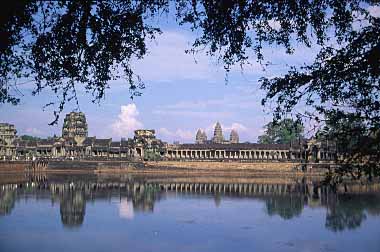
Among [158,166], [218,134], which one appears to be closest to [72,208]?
[158,166]

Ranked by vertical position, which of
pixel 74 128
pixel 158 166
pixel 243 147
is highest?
pixel 74 128

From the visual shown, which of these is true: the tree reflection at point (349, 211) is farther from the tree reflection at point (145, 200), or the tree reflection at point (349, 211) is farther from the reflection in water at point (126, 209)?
the tree reflection at point (145, 200)

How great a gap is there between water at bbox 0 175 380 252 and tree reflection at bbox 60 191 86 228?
0.14ft

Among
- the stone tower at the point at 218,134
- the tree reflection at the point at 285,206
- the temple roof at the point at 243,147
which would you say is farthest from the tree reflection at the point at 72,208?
the stone tower at the point at 218,134

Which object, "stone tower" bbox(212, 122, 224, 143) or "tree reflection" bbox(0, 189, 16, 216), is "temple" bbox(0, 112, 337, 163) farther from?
"tree reflection" bbox(0, 189, 16, 216)

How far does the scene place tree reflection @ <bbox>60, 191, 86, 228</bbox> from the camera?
19.5 metres

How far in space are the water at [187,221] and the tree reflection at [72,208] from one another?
0.04m

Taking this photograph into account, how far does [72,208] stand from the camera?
23953 mm

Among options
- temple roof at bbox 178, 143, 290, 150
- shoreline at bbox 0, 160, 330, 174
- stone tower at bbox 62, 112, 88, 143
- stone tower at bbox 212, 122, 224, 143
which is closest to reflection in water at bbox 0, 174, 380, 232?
shoreline at bbox 0, 160, 330, 174

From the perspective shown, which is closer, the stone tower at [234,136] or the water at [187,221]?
the water at [187,221]

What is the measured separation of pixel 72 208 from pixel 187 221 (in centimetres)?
681

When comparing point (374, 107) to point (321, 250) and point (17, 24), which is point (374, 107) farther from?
point (321, 250)

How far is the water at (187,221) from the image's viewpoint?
601 inches

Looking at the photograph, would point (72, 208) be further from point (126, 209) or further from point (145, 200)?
point (145, 200)
